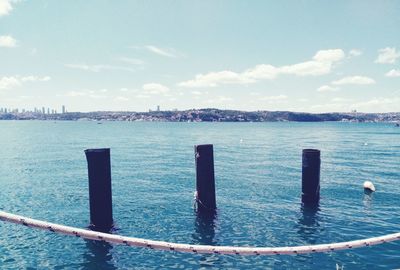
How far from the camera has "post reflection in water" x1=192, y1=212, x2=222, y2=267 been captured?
13223mm

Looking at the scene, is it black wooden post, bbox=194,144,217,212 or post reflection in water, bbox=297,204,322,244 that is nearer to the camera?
post reflection in water, bbox=297,204,322,244

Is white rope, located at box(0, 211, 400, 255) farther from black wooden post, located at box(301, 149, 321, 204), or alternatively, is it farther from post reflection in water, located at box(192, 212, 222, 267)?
black wooden post, located at box(301, 149, 321, 204)

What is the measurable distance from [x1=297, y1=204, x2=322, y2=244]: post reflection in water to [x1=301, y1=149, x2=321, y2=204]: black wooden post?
58 centimetres

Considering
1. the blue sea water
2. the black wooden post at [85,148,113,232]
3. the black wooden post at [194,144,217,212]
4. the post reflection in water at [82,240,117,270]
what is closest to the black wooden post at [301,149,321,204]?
the blue sea water

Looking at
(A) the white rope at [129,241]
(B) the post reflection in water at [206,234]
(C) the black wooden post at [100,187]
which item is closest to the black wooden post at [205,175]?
(B) the post reflection in water at [206,234]

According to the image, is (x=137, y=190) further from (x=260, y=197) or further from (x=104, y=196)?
(x=104, y=196)

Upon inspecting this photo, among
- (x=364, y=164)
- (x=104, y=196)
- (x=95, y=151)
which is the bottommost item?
(x=364, y=164)

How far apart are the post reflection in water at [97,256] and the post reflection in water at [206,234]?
353cm

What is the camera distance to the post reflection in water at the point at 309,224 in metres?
15.9

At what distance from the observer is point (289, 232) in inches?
651

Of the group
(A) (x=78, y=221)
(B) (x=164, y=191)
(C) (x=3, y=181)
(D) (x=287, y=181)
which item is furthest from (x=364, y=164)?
(C) (x=3, y=181)

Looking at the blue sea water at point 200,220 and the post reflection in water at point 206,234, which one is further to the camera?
the blue sea water at point 200,220

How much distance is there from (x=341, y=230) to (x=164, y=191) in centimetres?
1289

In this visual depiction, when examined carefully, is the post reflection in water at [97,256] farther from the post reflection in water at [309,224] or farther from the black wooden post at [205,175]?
the post reflection in water at [309,224]
